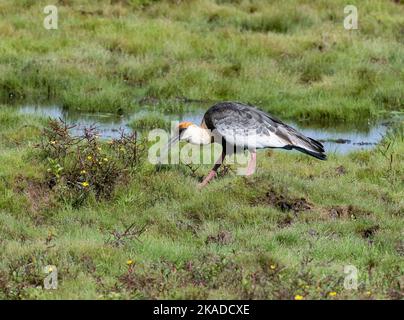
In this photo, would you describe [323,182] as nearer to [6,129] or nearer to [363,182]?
[363,182]

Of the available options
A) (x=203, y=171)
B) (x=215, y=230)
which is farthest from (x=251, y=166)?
(x=215, y=230)

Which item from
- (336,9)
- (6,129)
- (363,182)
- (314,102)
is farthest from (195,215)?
(336,9)

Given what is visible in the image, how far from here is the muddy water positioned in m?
14.4

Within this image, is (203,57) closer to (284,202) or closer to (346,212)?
(284,202)

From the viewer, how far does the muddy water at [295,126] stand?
14.4 m

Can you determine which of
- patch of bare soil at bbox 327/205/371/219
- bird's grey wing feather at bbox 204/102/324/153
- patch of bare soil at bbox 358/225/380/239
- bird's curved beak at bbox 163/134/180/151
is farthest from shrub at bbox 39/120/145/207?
patch of bare soil at bbox 358/225/380/239

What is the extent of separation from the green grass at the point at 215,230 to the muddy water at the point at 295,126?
1426 millimetres

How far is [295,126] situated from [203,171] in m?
3.99

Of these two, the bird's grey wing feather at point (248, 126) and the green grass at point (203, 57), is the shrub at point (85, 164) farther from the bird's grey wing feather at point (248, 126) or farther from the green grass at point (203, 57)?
the green grass at point (203, 57)

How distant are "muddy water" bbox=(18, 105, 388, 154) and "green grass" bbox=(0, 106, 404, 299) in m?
1.43

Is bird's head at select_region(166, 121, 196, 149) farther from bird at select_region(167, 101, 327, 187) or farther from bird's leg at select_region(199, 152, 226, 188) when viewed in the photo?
bird's leg at select_region(199, 152, 226, 188)

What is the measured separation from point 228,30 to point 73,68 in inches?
146

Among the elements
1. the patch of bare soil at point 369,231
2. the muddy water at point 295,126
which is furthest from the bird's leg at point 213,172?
the muddy water at point 295,126

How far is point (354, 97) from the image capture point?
16.5 metres
